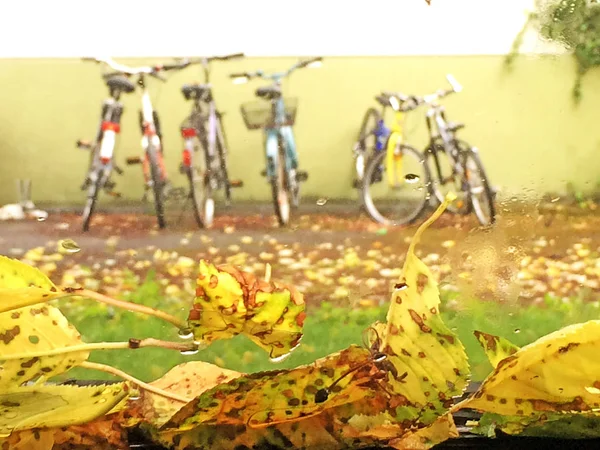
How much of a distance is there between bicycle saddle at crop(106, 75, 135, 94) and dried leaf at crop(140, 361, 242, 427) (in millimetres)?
188

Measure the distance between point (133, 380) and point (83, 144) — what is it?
0.16 meters

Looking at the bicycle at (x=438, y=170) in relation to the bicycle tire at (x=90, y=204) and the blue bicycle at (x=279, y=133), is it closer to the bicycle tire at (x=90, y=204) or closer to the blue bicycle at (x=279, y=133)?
the blue bicycle at (x=279, y=133)

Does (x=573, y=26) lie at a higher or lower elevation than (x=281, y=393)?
higher

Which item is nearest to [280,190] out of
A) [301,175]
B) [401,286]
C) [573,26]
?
[301,175]

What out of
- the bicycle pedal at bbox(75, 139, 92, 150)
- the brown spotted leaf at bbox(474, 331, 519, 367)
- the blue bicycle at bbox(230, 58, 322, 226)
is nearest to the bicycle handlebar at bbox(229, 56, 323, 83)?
the blue bicycle at bbox(230, 58, 322, 226)

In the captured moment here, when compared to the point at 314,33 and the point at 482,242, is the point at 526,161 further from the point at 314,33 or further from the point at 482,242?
the point at 314,33

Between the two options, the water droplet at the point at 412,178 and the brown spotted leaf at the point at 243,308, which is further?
the water droplet at the point at 412,178

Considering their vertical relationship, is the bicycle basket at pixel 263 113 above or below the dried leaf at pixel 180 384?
above

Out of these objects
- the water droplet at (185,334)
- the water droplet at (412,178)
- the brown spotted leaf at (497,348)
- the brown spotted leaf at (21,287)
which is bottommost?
the water droplet at (185,334)

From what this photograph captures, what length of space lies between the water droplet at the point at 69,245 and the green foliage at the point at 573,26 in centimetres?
32

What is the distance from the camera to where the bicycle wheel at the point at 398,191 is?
402 mm

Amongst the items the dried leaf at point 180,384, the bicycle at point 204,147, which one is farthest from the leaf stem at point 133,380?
the bicycle at point 204,147

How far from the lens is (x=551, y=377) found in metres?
0.30

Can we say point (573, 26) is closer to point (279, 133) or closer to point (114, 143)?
point (279, 133)
